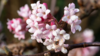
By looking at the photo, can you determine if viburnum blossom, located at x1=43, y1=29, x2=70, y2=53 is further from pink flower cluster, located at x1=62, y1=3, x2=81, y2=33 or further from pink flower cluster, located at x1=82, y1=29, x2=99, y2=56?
pink flower cluster, located at x1=82, y1=29, x2=99, y2=56

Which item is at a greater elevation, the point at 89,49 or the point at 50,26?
the point at 50,26

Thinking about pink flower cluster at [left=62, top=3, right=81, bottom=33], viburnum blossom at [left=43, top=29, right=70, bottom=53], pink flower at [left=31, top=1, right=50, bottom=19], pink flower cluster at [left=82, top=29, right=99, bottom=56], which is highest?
pink flower at [left=31, top=1, right=50, bottom=19]

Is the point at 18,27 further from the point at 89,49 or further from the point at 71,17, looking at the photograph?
the point at 89,49

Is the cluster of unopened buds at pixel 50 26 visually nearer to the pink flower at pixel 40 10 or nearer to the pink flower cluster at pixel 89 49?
the pink flower at pixel 40 10

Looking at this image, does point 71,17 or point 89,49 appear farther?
point 89,49

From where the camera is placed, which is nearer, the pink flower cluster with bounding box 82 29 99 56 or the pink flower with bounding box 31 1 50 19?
the pink flower with bounding box 31 1 50 19

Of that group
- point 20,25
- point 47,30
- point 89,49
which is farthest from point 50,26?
point 89,49

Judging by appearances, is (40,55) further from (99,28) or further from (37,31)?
(99,28)

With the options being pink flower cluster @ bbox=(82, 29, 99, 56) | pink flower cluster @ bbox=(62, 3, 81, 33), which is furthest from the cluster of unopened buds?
pink flower cluster @ bbox=(82, 29, 99, 56)

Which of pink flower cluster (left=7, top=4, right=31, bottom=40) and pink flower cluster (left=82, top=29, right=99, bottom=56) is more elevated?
pink flower cluster (left=7, top=4, right=31, bottom=40)
